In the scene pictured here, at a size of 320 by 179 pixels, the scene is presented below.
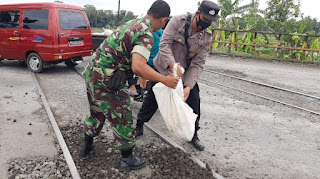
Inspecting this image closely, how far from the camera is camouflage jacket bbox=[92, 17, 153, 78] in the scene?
245 cm

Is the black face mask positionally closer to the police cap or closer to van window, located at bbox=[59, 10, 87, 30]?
the police cap

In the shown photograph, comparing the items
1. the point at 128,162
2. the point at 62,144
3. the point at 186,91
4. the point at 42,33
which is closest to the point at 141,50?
the point at 186,91

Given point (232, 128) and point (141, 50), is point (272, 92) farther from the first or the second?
point (141, 50)

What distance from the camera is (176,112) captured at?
9.50 ft

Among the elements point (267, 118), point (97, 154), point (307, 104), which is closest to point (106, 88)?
point (97, 154)

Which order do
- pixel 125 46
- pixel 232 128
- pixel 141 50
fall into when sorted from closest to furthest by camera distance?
pixel 141 50
pixel 125 46
pixel 232 128

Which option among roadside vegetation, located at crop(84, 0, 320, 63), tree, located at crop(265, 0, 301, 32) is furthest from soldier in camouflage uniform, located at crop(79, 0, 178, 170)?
tree, located at crop(265, 0, 301, 32)

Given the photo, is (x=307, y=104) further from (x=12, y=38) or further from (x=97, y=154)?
(x=12, y=38)

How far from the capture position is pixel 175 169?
3.09m

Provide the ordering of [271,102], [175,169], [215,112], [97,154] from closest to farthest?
[175,169] → [97,154] → [215,112] → [271,102]

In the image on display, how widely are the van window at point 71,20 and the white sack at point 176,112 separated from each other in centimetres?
598

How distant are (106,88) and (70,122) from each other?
2.07 m

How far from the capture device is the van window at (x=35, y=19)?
771 centimetres

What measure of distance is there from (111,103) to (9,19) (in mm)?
7458
